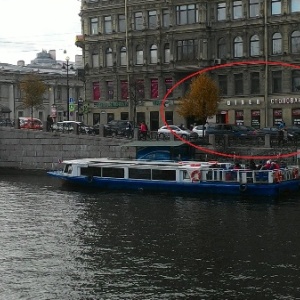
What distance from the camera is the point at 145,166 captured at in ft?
136

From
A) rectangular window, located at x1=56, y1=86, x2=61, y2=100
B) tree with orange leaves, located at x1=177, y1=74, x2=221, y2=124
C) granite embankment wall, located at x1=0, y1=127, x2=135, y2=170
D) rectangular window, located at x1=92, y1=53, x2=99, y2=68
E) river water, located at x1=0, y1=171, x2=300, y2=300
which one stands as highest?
rectangular window, located at x1=92, y1=53, x2=99, y2=68

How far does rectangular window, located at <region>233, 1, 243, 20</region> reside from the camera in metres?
60.5

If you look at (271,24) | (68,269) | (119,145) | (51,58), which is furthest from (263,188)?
(51,58)

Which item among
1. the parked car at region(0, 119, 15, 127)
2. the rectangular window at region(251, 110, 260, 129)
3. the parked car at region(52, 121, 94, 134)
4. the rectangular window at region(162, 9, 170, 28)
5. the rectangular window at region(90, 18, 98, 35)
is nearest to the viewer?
the parked car at region(52, 121, 94, 134)

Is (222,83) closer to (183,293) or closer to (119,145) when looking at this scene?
(119,145)

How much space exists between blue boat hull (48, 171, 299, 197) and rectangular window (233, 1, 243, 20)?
25.0 m

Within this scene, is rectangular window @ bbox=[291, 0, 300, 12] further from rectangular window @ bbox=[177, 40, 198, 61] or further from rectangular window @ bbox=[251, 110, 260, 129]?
rectangular window @ bbox=[177, 40, 198, 61]

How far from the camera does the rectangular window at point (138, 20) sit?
6494 cm

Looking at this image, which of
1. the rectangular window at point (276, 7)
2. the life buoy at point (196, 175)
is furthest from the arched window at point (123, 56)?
the life buoy at point (196, 175)

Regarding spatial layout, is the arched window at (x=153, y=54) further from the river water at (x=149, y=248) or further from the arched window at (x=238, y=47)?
the river water at (x=149, y=248)

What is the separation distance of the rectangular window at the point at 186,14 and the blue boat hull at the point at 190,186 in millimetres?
24564

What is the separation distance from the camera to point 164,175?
4069 cm

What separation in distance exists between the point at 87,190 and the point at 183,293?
23214 mm

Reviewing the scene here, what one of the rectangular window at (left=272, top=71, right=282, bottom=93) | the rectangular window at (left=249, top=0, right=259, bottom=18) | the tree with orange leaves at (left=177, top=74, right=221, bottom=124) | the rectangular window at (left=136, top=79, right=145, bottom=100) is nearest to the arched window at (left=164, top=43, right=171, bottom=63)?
the rectangular window at (left=136, top=79, right=145, bottom=100)
